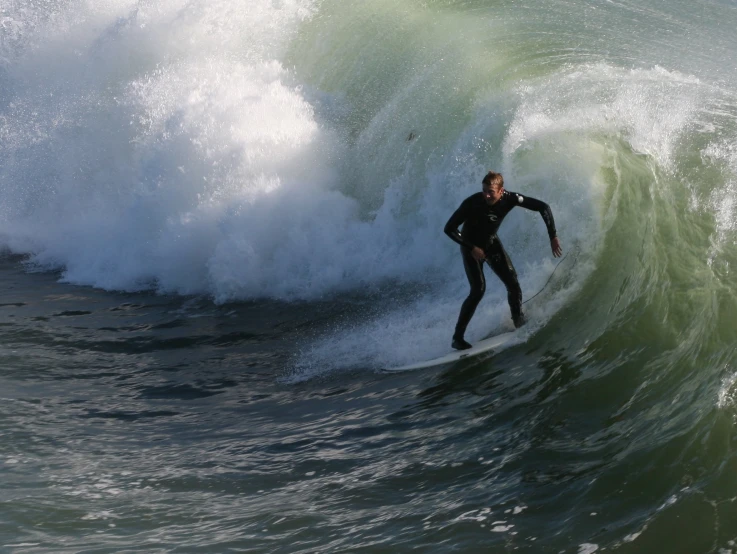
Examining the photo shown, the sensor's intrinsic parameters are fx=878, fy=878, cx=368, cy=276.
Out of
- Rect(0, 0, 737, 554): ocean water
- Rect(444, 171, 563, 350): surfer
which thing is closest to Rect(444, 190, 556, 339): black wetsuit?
Rect(444, 171, 563, 350): surfer

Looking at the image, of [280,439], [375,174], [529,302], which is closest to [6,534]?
[280,439]

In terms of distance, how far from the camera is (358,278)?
10.6 m

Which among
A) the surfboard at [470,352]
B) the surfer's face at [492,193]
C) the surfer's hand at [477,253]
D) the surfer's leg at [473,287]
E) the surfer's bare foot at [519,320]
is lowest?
the surfboard at [470,352]

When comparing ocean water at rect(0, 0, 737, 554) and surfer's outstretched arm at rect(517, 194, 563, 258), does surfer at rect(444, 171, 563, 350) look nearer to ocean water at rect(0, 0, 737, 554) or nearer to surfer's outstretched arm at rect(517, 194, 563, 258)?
surfer's outstretched arm at rect(517, 194, 563, 258)

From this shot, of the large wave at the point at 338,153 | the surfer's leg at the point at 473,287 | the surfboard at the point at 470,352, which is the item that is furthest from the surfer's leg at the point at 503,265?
the large wave at the point at 338,153

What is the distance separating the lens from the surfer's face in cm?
725

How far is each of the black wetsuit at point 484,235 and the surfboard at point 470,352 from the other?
17cm

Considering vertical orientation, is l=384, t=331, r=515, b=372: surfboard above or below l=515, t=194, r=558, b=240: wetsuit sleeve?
below

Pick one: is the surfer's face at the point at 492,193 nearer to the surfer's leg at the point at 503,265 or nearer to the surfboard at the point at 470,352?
the surfer's leg at the point at 503,265

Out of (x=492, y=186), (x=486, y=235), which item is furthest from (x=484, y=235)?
(x=492, y=186)

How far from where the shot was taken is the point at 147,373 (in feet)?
28.2

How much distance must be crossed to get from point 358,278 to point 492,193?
3558mm

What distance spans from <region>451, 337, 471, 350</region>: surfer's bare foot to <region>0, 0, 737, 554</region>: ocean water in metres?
0.25

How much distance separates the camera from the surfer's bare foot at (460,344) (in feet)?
26.0
